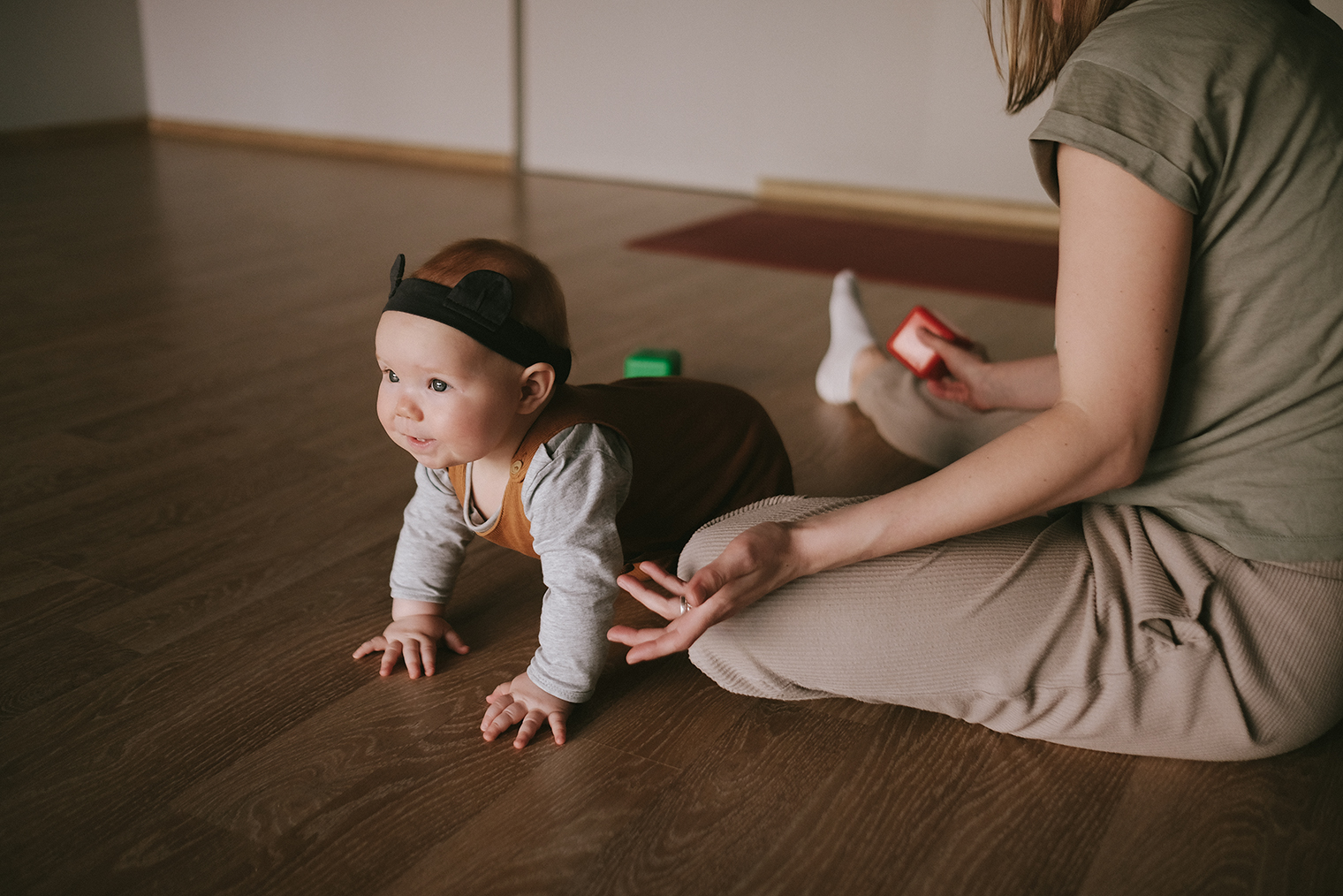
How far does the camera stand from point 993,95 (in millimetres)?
3414

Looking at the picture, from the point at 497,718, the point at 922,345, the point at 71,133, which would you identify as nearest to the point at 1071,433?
the point at 497,718

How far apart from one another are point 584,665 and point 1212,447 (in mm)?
537

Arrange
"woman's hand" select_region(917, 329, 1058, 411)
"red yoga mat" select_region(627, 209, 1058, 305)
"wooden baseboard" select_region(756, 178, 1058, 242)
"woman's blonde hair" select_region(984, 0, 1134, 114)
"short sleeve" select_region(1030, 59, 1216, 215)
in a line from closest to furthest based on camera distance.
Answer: "short sleeve" select_region(1030, 59, 1216, 215) → "woman's blonde hair" select_region(984, 0, 1134, 114) → "woman's hand" select_region(917, 329, 1058, 411) → "red yoga mat" select_region(627, 209, 1058, 305) → "wooden baseboard" select_region(756, 178, 1058, 242)

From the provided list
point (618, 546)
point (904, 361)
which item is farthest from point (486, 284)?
point (904, 361)

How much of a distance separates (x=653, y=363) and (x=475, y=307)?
0.88 meters

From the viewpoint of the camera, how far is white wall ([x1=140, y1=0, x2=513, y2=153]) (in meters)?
4.17

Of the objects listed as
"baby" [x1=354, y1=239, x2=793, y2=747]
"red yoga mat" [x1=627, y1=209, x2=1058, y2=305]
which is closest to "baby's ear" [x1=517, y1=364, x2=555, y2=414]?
"baby" [x1=354, y1=239, x2=793, y2=747]

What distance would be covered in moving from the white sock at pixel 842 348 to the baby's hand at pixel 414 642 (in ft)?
2.94

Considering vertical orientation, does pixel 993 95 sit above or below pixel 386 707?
above

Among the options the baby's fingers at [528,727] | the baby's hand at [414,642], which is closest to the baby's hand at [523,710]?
the baby's fingers at [528,727]

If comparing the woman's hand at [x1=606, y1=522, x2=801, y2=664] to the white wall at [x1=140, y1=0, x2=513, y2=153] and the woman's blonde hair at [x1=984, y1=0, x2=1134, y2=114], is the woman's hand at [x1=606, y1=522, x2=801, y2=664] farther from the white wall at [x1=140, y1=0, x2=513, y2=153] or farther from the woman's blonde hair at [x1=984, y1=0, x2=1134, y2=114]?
the white wall at [x1=140, y1=0, x2=513, y2=153]

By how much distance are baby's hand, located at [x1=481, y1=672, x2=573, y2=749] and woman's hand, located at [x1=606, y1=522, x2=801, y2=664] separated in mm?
106

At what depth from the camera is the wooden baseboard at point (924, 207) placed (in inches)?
134

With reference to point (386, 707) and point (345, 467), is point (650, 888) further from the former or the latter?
point (345, 467)
